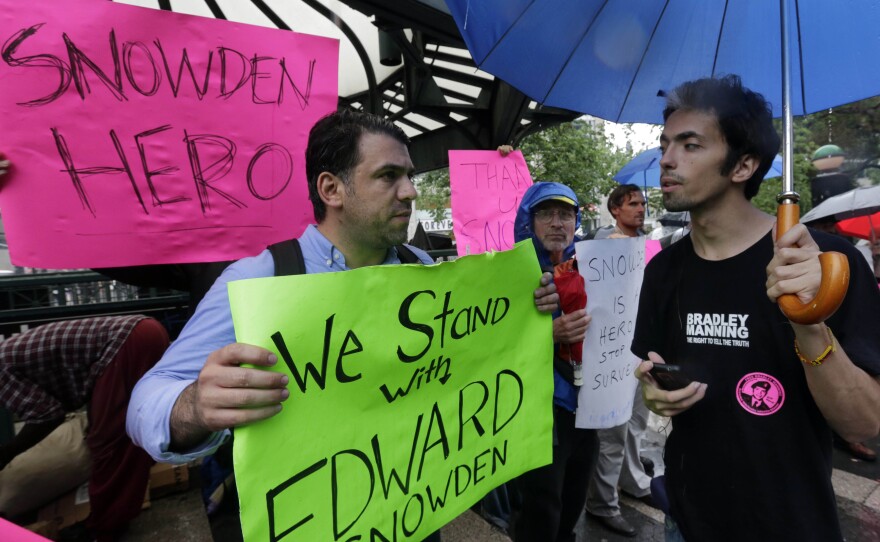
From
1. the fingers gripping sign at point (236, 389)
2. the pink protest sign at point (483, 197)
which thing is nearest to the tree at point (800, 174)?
the pink protest sign at point (483, 197)

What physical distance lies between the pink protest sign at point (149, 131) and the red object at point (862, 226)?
447 centimetres

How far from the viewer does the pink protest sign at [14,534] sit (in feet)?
2.33

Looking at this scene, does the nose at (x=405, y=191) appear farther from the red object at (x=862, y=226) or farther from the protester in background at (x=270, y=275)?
the red object at (x=862, y=226)

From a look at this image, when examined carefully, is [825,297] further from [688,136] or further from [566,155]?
[566,155]

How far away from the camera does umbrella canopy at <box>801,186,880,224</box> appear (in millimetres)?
3719

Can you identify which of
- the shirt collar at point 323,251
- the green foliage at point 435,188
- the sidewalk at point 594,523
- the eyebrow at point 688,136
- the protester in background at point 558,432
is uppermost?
the green foliage at point 435,188

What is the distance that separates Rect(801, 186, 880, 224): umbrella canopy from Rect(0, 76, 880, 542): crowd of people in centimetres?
309

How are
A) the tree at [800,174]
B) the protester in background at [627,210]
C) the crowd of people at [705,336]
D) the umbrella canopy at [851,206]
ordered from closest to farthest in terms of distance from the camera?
the crowd of people at [705,336], the protester in background at [627,210], the umbrella canopy at [851,206], the tree at [800,174]

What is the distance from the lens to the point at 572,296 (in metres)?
1.89

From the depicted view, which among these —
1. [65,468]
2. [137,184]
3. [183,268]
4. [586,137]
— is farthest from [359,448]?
[586,137]

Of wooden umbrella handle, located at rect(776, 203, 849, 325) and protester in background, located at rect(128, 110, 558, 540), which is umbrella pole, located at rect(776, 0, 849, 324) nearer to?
wooden umbrella handle, located at rect(776, 203, 849, 325)

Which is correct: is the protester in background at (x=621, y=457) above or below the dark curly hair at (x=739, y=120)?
below

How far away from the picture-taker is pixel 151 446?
0.95m

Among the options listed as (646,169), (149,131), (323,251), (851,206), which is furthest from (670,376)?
(646,169)
